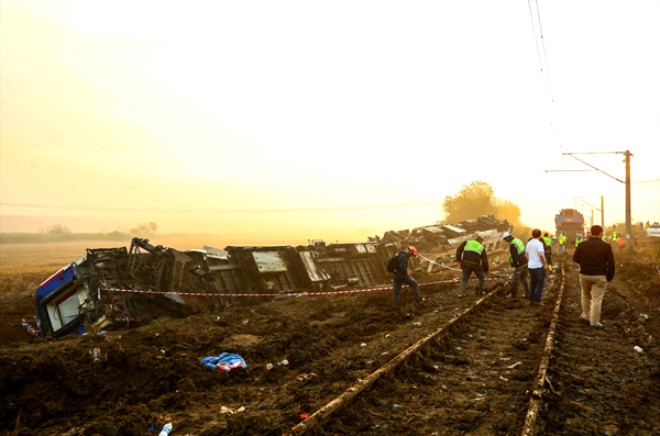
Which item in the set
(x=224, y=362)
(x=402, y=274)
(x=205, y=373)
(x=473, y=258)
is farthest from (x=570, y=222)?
(x=205, y=373)

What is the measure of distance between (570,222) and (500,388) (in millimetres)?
36486

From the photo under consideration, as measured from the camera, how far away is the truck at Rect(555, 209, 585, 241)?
3772 cm

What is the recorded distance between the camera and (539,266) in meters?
11.4

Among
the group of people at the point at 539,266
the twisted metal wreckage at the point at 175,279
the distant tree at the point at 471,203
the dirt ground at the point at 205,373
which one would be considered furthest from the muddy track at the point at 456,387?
the distant tree at the point at 471,203

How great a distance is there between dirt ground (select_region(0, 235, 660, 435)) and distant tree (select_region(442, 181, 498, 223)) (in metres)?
58.2

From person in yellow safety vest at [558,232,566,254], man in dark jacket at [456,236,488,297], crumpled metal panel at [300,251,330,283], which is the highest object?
man in dark jacket at [456,236,488,297]

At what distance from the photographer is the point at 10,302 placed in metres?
18.0

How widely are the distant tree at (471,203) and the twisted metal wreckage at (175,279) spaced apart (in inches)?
2000

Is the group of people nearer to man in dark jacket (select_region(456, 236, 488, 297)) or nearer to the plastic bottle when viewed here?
man in dark jacket (select_region(456, 236, 488, 297))

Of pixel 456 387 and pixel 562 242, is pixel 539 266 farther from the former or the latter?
pixel 562 242

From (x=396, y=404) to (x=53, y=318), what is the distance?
10.5 metres

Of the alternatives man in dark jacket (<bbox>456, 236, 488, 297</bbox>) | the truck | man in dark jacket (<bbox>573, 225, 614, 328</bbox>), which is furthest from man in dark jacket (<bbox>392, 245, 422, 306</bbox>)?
the truck

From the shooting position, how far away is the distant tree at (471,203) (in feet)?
222

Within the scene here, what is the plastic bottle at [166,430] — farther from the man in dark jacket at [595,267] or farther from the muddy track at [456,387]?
the man in dark jacket at [595,267]
